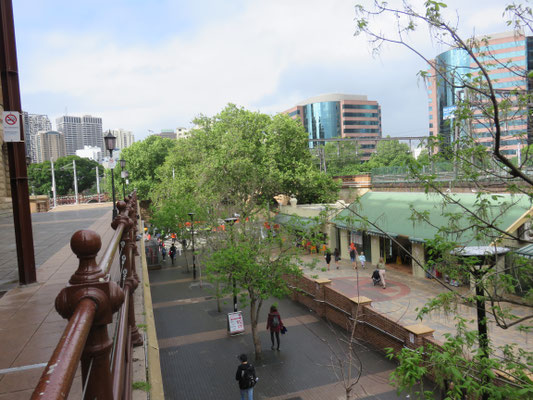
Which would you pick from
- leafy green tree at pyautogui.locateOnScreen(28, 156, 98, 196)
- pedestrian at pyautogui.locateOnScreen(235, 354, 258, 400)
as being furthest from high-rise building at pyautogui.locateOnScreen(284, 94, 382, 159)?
pedestrian at pyautogui.locateOnScreen(235, 354, 258, 400)

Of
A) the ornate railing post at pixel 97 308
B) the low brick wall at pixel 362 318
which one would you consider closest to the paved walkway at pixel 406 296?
the low brick wall at pixel 362 318

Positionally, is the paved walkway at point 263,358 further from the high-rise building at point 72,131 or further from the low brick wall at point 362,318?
the high-rise building at point 72,131

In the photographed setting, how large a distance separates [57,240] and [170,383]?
5.51m

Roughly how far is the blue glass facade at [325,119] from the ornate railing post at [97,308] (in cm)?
11438

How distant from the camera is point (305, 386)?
11.6m

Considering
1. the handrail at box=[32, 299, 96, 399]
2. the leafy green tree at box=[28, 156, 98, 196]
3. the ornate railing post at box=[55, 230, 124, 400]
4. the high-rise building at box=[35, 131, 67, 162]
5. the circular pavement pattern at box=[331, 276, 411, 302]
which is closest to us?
the handrail at box=[32, 299, 96, 399]

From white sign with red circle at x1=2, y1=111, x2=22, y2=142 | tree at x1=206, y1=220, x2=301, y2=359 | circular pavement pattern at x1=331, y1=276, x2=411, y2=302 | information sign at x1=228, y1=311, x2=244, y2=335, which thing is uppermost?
white sign with red circle at x1=2, y1=111, x2=22, y2=142

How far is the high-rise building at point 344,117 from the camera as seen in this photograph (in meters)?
114

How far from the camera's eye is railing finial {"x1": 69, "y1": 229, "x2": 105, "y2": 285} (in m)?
1.54

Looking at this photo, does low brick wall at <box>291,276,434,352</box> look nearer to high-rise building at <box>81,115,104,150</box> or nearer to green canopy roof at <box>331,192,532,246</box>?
green canopy roof at <box>331,192,532,246</box>

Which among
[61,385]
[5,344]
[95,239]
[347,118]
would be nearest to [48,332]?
[5,344]

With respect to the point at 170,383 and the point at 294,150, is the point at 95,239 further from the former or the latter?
the point at 294,150

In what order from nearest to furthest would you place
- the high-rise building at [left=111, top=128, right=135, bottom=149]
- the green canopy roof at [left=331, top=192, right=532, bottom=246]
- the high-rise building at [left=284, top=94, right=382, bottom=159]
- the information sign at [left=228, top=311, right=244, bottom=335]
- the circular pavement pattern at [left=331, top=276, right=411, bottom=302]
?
the information sign at [left=228, top=311, right=244, bottom=335] < the green canopy roof at [left=331, top=192, right=532, bottom=246] < the circular pavement pattern at [left=331, top=276, right=411, bottom=302] < the high-rise building at [left=284, top=94, right=382, bottom=159] < the high-rise building at [left=111, top=128, right=135, bottom=149]

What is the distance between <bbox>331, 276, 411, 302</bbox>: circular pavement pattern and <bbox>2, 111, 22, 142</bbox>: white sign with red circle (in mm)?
14667
